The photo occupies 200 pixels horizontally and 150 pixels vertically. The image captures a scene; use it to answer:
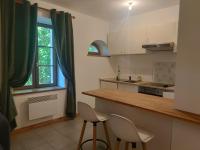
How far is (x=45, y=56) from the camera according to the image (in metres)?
3.55

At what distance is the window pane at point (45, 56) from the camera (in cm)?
345

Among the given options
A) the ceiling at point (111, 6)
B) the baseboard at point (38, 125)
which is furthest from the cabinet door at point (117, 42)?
the baseboard at point (38, 125)

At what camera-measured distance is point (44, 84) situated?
11.7 ft

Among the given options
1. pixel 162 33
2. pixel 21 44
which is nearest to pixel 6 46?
pixel 21 44

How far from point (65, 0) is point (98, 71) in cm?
204

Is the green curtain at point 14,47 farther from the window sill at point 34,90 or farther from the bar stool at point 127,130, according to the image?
the bar stool at point 127,130

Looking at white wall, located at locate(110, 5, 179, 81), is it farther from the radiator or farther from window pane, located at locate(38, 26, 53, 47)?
the radiator

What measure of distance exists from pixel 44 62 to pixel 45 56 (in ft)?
0.46

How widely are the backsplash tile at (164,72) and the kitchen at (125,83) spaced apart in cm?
2

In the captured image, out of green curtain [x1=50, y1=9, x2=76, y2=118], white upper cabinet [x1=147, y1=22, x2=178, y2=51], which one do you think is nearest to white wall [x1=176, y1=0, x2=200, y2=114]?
white upper cabinet [x1=147, y1=22, x2=178, y2=51]

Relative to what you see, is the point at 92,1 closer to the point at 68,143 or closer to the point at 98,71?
the point at 98,71

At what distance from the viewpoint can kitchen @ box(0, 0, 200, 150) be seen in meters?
1.49

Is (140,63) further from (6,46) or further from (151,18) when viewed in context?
(6,46)

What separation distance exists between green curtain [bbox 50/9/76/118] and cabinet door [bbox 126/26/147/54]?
5.01 feet
